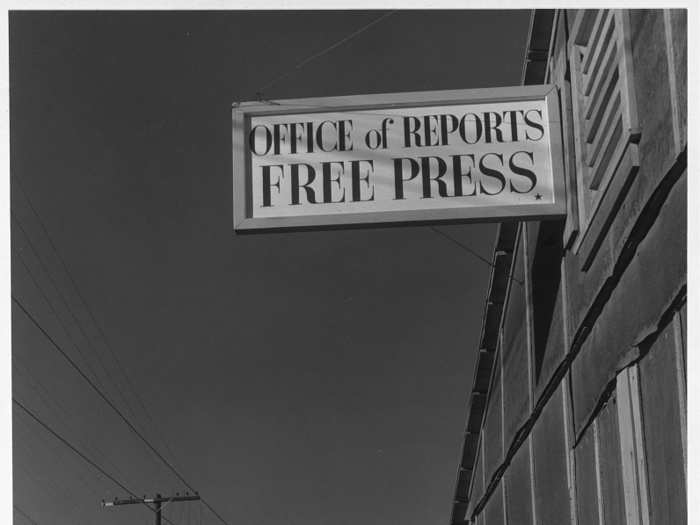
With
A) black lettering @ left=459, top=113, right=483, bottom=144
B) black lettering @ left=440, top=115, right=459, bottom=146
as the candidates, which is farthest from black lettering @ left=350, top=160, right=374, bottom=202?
black lettering @ left=459, top=113, right=483, bottom=144

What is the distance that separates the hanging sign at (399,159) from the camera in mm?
8703

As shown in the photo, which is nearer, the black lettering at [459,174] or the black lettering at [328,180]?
the black lettering at [459,174]

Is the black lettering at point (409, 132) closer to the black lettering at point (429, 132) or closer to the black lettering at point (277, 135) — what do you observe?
the black lettering at point (429, 132)

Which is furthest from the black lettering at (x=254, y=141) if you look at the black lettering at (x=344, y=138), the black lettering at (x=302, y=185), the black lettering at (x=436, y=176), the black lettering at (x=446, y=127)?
the black lettering at (x=446, y=127)

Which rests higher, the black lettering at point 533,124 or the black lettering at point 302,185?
the black lettering at point 533,124

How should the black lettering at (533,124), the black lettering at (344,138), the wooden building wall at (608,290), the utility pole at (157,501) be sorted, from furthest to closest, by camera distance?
1. the utility pole at (157,501)
2. the black lettering at (344,138)
3. the black lettering at (533,124)
4. the wooden building wall at (608,290)

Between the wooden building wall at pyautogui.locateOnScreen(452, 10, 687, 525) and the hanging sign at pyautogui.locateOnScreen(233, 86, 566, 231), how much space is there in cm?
35

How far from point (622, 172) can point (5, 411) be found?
390 centimetres

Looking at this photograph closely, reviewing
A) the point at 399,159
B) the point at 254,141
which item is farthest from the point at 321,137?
the point at 399,159

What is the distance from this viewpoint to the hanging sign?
8.70 metres

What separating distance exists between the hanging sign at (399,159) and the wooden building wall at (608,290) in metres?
0.35

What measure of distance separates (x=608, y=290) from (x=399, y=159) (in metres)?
1.88

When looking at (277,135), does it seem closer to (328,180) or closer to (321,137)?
(321,137)

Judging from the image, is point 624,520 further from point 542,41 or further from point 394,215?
point 542,41
